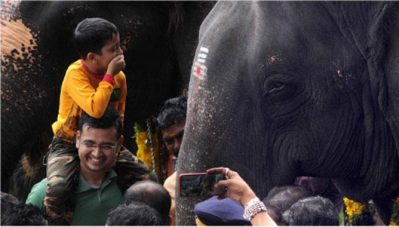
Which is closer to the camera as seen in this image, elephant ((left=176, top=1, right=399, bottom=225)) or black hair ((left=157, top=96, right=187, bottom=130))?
elephant ((left=176, top=1, right=399, bottom=225))

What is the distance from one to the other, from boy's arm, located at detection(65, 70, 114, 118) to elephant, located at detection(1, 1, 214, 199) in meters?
1.12

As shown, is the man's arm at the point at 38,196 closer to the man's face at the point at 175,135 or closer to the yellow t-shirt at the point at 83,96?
the yellow t-shirt at the point at 83,96

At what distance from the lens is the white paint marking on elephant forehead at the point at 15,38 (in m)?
6.54

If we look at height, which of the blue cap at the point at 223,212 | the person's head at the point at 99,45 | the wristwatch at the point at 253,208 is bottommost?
the blue cap at the point at 223,212

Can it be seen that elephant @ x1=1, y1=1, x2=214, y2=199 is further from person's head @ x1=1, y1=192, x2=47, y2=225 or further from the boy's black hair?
person's head @ x1=1, y1=192, x2=47, y2=225

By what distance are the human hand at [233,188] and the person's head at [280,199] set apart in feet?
1.37

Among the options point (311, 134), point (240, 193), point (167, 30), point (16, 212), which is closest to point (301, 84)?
point (311, 134)

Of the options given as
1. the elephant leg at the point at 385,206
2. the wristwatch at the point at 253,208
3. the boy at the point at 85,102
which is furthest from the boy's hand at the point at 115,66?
the wristwatch at the point at 253,208

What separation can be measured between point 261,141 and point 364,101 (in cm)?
33

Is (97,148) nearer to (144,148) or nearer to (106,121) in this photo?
(106,121)

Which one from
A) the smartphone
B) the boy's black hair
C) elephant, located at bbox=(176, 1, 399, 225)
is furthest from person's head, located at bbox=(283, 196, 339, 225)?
the boy's black hair

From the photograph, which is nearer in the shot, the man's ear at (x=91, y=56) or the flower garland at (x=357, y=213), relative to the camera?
the man's ear at (x=91, y=56)

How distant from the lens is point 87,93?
5406mm

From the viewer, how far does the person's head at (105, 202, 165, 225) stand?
453cm
